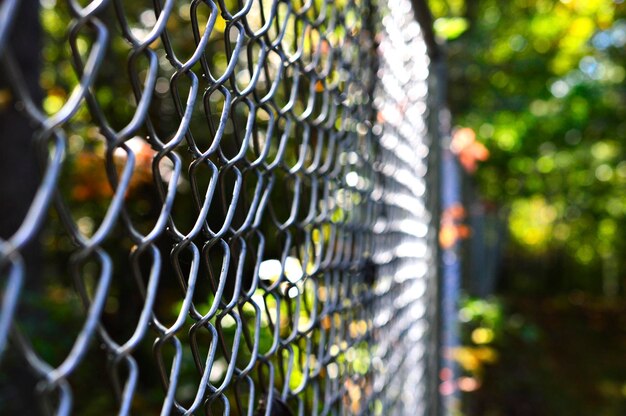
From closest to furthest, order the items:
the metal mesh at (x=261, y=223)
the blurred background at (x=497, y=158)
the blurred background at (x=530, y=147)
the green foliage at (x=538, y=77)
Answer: the metal mesh at (x=261, y=223) < the blurred background at (x=497, y=158) < the blurred background at (x=530, y=147) < the green foliage at (x=538, y=77)

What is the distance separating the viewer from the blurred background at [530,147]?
6.59 metres

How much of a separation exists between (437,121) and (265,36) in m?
2.09

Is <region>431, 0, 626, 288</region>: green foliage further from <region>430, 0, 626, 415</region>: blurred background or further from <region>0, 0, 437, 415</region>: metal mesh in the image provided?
<region>0, 0, 437, 415</region>: metal mesh

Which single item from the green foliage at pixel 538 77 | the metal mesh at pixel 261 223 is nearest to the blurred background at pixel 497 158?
the green foliage at pixel 538 77

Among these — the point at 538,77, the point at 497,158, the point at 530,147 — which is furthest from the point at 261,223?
the point at 497,158

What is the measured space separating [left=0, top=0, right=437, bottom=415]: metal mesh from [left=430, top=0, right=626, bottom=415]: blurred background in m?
1.59

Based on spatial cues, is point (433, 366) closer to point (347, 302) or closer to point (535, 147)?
point (347, 302)

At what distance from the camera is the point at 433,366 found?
9.53 ft

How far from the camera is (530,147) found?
28.3ft

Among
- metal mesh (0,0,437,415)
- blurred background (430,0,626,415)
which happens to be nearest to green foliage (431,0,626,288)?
blurred background (430,0,626,415)

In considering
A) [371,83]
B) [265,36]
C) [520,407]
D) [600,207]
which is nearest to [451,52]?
[520,407]

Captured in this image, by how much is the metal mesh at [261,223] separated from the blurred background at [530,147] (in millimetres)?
1593

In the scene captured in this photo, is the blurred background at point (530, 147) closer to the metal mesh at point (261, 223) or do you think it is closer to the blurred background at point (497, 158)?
the blurred background at point (497, 158)

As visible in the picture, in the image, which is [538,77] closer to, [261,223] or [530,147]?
[530,147]
